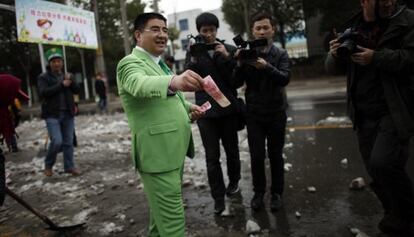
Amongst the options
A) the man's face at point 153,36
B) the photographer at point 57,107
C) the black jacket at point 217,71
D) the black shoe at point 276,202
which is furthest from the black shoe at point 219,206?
the photographer at point 57,107

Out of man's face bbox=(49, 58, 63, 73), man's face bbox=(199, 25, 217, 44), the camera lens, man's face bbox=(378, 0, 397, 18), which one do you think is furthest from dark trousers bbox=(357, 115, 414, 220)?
man's face bbox=(49, 58, 63, 73)

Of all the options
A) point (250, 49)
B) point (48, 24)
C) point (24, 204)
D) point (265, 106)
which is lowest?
point (24, 204)

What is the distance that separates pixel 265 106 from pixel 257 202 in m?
0.99

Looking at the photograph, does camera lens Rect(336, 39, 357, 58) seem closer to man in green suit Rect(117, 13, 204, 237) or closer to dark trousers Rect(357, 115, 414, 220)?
dark trousers Rect(357, 115, 414, 220)

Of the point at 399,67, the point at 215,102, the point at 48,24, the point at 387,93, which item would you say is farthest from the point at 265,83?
the point at 48,24

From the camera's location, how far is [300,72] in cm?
2520

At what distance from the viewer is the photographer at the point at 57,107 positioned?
235 inches

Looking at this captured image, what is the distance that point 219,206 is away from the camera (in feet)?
13.1

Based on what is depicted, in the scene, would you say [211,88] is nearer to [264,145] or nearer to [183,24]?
[264,145]

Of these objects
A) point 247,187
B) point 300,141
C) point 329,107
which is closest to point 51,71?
point 247,187

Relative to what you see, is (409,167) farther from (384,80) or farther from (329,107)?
(329,107)

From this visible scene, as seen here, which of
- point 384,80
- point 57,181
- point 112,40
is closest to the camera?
point 384,80

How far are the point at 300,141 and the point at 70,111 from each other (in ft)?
13.2

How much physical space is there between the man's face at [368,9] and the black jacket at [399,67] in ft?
0.47
